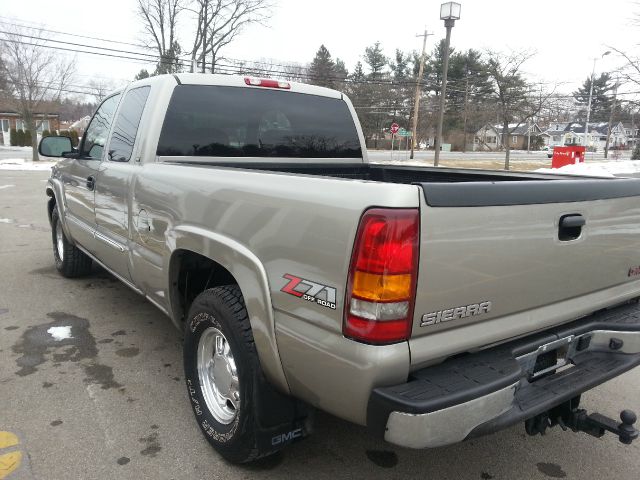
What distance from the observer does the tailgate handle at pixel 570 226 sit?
2090 mm

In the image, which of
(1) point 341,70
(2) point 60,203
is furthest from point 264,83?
(1) point 341,70

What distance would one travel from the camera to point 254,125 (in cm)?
364

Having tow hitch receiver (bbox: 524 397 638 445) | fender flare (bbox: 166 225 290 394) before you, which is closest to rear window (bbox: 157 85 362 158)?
fender flare (bbox: 166 225 290 394)

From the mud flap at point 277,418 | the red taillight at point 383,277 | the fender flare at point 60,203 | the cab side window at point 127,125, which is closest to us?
the red taillight at point 383,277

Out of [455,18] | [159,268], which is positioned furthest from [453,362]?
[455,18]

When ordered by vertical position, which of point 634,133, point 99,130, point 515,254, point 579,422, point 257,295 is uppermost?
point 634,133

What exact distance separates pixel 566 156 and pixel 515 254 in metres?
22.2

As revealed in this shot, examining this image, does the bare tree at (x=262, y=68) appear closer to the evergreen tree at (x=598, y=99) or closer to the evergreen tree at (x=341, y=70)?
the evergreen tree at (x=341, y=70)

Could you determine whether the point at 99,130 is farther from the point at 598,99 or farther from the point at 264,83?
the point at 598,99

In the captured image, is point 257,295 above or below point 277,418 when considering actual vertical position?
above

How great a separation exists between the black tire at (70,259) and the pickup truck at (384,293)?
2.49m

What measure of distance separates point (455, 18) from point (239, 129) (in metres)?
16.5

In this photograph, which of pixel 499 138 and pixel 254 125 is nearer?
pixel 254 125

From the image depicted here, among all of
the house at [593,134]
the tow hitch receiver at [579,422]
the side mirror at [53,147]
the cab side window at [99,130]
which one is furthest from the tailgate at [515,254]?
the house at [593,134]
